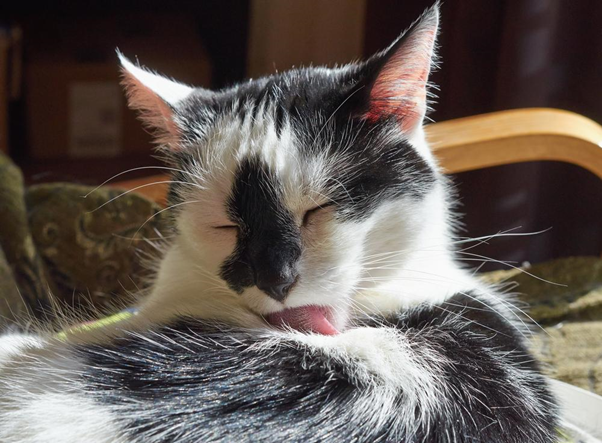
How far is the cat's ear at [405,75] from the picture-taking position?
75 cm

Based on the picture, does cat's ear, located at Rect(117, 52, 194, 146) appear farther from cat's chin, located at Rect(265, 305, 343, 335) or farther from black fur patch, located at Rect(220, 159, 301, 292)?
cat's chin, located at Rect(265, 305, 343, 335)

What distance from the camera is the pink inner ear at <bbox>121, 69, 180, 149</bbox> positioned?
871mm

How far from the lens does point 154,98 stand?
874 millimetres

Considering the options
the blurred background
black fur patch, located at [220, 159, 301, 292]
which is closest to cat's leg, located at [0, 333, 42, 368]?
black fur patch, located at [220, 159, 301, 292]

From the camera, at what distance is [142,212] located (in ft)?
4.66

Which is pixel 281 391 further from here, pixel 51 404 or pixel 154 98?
pixel 154 98

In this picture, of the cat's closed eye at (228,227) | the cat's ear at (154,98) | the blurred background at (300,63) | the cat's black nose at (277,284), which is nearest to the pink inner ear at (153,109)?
the cat's ear at (154,98)

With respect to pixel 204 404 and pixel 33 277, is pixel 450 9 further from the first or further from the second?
pixel 204 404

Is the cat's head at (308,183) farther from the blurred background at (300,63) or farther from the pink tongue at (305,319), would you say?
the blurred background at (300,63)

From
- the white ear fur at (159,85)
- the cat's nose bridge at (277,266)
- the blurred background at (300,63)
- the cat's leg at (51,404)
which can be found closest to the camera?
the cat's leg at (51,404)

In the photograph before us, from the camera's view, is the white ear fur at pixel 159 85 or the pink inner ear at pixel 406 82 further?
the white ear fur at pixel 159 85

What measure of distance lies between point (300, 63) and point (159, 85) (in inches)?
72.5

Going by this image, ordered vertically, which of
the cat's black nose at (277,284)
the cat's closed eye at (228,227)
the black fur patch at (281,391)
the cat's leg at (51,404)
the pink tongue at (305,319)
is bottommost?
the cat's leg at (51,404)

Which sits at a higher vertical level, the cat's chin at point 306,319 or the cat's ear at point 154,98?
the cat's ear at point 154,98
